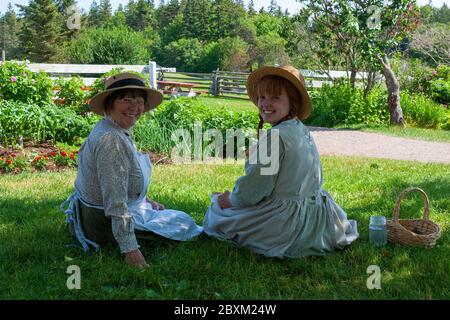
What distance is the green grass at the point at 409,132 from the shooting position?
1111 centimetres

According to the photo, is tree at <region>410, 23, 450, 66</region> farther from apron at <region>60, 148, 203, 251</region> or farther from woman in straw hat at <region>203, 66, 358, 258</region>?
apron at <region>60, 148, 203, 251</region>

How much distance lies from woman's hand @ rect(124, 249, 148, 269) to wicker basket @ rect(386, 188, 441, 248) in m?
1.88

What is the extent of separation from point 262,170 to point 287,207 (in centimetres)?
34

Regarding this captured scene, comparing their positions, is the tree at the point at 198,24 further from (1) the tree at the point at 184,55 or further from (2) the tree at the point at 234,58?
(2) the tree at the point at 234,58

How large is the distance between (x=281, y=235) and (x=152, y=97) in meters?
1.39

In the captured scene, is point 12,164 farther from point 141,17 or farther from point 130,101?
point 141,17

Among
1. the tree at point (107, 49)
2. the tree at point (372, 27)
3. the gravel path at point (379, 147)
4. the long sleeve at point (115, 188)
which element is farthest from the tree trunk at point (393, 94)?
the tree at point (107, 49)

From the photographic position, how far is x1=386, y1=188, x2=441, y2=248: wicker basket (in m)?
3.91

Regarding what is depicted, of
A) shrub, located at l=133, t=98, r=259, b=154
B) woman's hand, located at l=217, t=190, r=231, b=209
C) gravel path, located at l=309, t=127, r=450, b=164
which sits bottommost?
gravel path, located at l=309, t=127, r=450, b=164

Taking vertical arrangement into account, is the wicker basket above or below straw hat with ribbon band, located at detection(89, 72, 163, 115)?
below

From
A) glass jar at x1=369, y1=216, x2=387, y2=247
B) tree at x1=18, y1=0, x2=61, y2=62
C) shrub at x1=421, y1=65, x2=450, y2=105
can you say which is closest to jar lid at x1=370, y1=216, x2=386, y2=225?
glass jar at x1=369, y1=216, x2=387, y2=247

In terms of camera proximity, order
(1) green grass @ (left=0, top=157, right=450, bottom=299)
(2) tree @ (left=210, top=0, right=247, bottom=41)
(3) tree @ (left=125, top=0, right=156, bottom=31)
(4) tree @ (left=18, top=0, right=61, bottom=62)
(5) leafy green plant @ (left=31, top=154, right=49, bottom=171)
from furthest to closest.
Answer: (3) tree @ (left=125, top=0, right=156, bottom=31) → (2) tree @ (left=210, top=0, right=247, bottom=41) → (4) tree @ (left=18, top=0, right=61, bottom=62) → (5) leafy green plant @ (left=31, top=154, right=49, bottom=171) → (1) green grass @ (left=0, top=157, right=450, bottom=299)

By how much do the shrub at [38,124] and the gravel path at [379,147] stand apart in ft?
13.3
